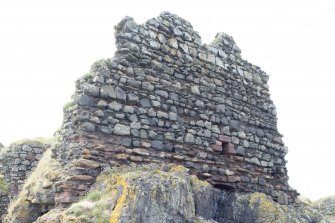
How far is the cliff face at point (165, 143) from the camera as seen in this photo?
21.3 ft

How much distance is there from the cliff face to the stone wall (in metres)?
7.29

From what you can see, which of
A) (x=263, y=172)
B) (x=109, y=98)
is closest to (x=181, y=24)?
(x=109, y=98)

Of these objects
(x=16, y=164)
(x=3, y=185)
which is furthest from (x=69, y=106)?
(x=3, y=185)

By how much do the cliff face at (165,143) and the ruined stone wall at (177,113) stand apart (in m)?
0.02

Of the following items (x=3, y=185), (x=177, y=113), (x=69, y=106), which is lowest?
(x=3, y=185)

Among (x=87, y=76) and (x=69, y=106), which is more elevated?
(x=87, y=76)

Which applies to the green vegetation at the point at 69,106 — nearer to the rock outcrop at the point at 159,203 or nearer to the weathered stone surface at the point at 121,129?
the weathered stone surface at the point at 121,129

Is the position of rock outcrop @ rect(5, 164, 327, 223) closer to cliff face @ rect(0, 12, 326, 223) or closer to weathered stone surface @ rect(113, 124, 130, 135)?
cliff face @ rect(0, 12, 326, 223)

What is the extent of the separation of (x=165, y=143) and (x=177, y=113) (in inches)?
32.4

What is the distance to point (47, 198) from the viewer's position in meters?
7.45

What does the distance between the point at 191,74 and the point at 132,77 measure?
1.75 metres

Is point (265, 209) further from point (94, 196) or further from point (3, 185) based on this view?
point (3, 185)

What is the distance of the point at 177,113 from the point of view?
8.71m

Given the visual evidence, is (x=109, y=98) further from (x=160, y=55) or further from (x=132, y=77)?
(x=160, y=55)
